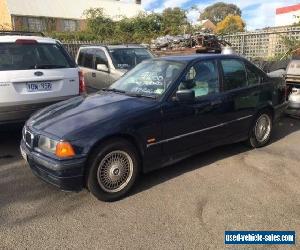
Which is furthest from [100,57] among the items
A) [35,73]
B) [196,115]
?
[196,115]

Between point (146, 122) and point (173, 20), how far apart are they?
28.8 metres

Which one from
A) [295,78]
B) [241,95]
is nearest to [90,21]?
[295,78]

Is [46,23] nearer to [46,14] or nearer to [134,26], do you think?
[46,14]

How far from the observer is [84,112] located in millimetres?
4391

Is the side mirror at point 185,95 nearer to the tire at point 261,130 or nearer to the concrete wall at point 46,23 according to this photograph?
the tire at point 261,130

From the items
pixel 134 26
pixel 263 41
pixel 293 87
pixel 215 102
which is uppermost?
pixel 134 26

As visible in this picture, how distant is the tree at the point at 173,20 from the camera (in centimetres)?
2954

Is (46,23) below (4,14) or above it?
below

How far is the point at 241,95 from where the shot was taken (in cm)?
564

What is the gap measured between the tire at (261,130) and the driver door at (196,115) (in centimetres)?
91

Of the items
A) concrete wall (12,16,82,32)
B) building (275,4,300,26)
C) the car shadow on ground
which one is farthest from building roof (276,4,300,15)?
the car shadow on ground

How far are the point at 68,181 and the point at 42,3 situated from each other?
4209 cm

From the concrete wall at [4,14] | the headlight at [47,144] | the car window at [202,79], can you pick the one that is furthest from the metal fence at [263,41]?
the concrete wall at [4,14]

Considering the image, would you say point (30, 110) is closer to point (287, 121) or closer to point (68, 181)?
point (68, 181)
